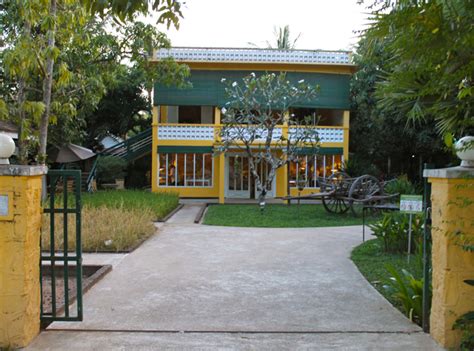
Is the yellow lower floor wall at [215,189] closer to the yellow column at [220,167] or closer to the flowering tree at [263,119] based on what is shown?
the yellow column at [220,167]

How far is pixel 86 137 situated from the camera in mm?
32219

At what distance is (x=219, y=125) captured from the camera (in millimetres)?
25438

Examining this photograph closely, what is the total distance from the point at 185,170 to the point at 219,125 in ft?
10.5

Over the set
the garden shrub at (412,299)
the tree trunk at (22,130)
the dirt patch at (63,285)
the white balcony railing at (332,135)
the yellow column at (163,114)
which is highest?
the yellow column at (163,114)

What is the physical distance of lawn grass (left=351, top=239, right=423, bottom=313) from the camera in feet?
24.0

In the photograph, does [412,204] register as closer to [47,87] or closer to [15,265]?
[15,265]

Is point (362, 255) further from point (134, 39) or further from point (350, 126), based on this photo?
point (350, 126)

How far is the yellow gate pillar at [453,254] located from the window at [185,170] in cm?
2229

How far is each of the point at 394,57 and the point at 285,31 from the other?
3921 cm

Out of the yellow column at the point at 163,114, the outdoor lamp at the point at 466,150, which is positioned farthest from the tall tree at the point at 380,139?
the outdoor lamp at the point at 466,150

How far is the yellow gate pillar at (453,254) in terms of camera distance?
469 centimetres

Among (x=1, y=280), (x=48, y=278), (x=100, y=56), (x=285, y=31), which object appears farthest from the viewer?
(x=285, y=31)

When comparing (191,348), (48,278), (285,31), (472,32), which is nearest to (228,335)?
(191,348)

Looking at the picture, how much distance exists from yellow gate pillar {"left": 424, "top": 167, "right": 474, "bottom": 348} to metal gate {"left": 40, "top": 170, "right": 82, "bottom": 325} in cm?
350
